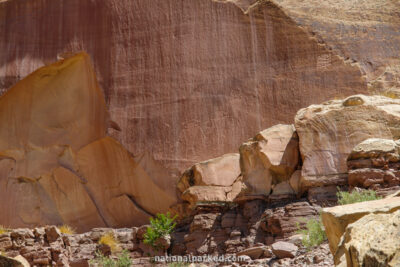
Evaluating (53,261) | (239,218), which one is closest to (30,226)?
(53,261)

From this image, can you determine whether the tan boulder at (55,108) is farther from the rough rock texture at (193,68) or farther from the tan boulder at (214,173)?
the tan boulder at (214,173)

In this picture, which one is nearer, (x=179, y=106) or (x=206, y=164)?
(x=206, y=164)

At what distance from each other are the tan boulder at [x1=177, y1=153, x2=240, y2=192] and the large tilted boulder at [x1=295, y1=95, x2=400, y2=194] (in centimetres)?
270

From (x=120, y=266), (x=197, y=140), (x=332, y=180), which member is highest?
(x=197, y=140)

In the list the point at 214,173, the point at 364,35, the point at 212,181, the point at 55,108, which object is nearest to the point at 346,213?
the point at 212,181

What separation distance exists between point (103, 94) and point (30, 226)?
4589 millimetres

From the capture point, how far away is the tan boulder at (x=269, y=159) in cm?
1384

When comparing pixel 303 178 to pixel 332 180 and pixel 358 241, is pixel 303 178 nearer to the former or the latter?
pixel 332 180

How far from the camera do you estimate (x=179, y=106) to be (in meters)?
17.0

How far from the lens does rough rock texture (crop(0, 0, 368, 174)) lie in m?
16.6

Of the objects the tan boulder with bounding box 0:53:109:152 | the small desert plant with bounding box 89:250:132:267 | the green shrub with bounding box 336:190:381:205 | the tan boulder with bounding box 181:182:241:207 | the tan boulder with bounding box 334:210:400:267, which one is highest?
the tan boulder with bounding box 0:53:109:152

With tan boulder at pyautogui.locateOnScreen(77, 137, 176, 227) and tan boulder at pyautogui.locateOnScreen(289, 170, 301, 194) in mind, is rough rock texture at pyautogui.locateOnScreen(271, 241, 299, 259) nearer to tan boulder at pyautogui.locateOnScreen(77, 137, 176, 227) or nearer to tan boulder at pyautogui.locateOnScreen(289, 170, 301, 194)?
tan boulder at pyautogui.locateOnScreen(289, 170, 301, 194)

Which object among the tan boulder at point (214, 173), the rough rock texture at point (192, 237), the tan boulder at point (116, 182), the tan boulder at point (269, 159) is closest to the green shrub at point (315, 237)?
the rough rock texture at point (192, 237)

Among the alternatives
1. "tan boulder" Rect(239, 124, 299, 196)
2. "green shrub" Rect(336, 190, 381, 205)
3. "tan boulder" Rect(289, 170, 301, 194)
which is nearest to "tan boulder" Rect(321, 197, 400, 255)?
"green shrub" Rect(336, 190, 381, 205)
